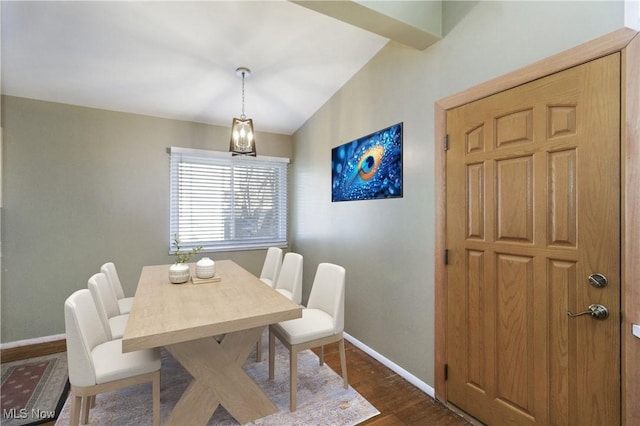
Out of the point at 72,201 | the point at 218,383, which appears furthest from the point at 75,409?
the point at 72,201

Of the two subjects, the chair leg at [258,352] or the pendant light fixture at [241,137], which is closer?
the pendant light fixture at [241,137]

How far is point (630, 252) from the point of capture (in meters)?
1.23

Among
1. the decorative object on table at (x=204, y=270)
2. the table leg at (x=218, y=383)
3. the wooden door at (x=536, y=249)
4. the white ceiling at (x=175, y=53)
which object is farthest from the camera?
the decorative object on table at (x=204, y=270)

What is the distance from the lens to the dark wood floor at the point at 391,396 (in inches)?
73.6

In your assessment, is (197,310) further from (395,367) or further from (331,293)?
(395,367)

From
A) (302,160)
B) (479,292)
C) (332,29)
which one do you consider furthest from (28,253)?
(479,292)

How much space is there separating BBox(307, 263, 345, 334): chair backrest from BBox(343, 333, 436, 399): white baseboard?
699 mm

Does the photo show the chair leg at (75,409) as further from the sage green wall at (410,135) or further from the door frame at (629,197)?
the door frame at (629,197)

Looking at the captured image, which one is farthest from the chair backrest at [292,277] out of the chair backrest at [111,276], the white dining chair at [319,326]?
the chair backrest at [111,276]

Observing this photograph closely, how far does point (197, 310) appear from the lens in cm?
164

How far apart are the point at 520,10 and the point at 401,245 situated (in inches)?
66.5

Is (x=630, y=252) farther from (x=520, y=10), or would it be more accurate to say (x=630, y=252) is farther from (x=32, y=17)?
(x=32, y=17)
